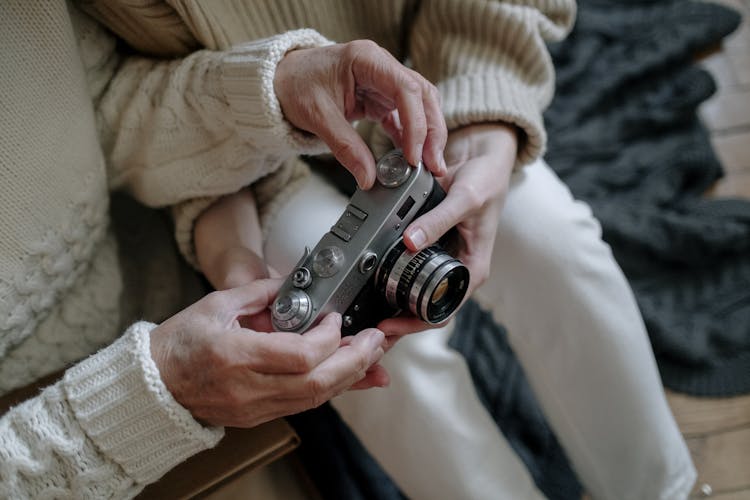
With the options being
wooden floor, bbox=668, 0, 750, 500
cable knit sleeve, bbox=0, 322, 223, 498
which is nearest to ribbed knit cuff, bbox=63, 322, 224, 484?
cable knit sleeve, bbox=0, 322, 223, 498

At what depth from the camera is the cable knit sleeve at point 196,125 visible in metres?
0.59

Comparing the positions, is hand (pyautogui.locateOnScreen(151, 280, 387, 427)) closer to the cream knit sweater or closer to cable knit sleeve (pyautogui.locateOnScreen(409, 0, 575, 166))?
the cream knit sweater

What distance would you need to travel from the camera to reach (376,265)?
57cm

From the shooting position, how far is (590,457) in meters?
0.77

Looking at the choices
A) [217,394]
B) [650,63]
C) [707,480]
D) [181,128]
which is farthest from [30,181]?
[650,63]

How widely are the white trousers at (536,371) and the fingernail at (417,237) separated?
179 mm

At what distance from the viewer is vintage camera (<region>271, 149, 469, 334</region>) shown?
546 mm

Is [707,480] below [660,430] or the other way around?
below

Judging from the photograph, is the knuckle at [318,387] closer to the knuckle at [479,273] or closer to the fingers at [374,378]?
the fingers at [374,378]

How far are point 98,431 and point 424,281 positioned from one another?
0.94ft

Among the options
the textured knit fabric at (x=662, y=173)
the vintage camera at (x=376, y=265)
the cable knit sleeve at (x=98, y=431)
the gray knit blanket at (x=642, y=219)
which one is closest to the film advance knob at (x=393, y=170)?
the vintage camera at (x=376, y=265)

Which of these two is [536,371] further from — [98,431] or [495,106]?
[98,431]

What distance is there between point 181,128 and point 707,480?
2.74ft

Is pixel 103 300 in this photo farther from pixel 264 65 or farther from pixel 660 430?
pixel 660 430
